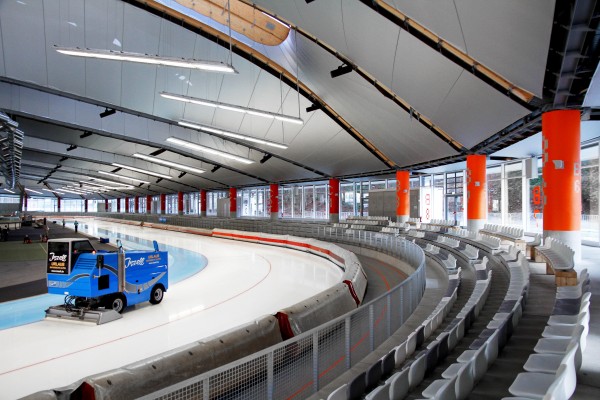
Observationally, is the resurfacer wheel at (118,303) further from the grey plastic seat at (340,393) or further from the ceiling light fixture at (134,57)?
the grey plastic seat at (340,393)

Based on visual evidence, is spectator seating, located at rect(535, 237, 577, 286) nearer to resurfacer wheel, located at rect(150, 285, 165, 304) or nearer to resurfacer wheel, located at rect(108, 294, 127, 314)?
resurfacer wheel, located at rect(150, 285, 165, 304)

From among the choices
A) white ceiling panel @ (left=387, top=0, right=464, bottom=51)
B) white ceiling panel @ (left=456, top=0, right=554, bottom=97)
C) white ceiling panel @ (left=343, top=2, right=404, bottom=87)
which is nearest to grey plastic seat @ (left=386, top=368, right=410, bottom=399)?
white ceiling panel @ (left=456, top=0, right=554, bottom=97)

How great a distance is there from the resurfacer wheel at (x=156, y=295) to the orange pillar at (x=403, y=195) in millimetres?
22617

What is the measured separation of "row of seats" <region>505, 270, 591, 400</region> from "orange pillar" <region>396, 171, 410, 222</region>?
1000 inches

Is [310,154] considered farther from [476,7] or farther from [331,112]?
[476,7]

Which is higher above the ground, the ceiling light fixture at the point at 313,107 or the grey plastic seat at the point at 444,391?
the ceiling light fixture at the point at 313,107

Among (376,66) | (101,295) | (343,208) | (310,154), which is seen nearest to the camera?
(101,295)

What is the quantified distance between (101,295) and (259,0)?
35.4 ft

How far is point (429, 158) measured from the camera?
957 inches

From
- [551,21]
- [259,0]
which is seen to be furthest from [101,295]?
[551,21]

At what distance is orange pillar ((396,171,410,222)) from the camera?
3028 centimetres

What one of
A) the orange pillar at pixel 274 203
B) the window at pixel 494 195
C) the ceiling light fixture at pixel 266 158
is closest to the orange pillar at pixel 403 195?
the window at pixel 494 195

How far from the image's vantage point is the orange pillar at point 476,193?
2039 centimetres

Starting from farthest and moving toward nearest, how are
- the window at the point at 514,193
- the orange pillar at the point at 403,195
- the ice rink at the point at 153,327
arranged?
1. the orange pillar at the point at 403,195
2. the window at the point at 514,193
3. the ice rink at the point at 153,327
